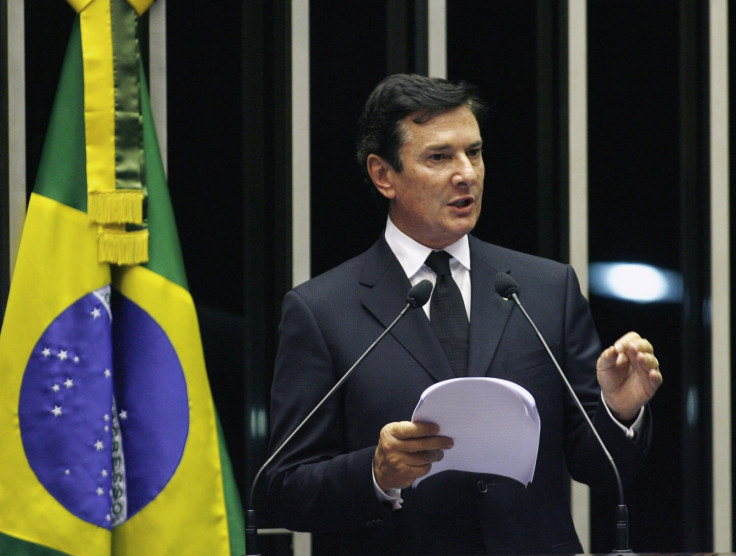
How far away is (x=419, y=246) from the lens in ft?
8.00

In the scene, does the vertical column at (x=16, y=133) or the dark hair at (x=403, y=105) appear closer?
the dark hair at (x=403, y=105)

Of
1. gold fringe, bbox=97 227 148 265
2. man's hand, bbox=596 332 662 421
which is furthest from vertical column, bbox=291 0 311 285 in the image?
man's hand, bbox=596 332 662 421

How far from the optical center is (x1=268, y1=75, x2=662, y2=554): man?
2109 mm

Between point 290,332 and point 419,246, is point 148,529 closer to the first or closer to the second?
point 290,332

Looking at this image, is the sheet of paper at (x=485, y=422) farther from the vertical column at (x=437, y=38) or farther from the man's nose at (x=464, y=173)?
the vertical column at (x=437, y=38)

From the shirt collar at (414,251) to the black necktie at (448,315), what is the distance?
0.02 m

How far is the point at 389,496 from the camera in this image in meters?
2.08

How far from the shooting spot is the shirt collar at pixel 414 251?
2.42 meters

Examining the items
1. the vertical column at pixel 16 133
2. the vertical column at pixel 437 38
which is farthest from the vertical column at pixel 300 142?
the vertical column at pixel 16 133

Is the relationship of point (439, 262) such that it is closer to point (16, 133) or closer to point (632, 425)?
point (632, 425)

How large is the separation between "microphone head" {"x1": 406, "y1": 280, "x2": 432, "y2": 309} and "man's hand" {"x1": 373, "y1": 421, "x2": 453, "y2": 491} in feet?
0.83

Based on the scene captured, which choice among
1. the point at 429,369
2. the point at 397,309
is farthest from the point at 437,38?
the point at 429,369

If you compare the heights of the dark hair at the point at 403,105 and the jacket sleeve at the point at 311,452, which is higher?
the dark hair at the point at 403,105

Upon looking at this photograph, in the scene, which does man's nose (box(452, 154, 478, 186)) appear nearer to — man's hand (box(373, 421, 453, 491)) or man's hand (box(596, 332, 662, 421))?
man's hand (box(596, 332, 662, 421))
